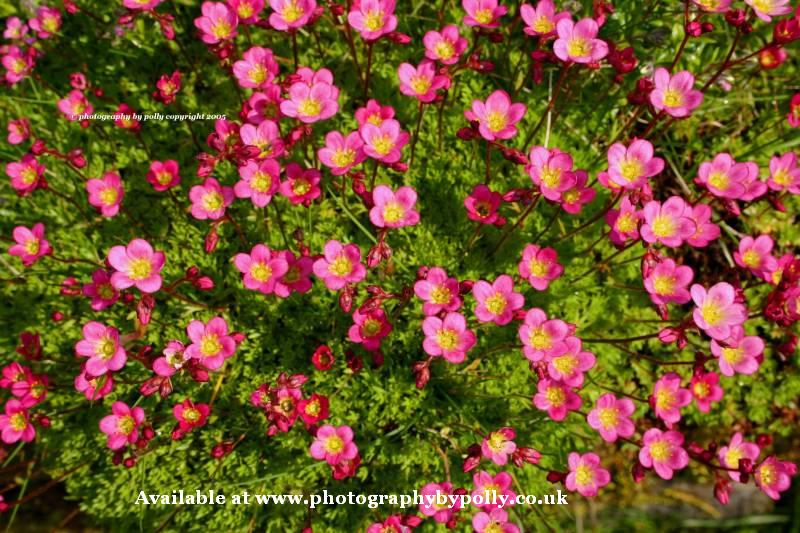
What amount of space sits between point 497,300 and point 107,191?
98.4 inches

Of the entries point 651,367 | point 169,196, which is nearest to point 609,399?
point 651,367

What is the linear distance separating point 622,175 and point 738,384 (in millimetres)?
2134

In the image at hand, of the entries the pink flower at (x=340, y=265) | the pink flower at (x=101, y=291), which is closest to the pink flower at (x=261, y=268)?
the pink flower at (x=340, y=265)

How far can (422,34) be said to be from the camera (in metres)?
4.44

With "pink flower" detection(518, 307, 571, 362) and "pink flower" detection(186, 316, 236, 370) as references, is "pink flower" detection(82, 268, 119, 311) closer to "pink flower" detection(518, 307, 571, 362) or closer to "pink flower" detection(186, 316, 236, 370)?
"pink flower" detection(186, 316, 236, 370)

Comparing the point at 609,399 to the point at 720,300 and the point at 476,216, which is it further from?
the point at 476,216

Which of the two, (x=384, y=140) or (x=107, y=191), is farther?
(x=107, y=191)

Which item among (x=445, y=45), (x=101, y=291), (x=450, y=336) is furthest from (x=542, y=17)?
(x=101, y=291)

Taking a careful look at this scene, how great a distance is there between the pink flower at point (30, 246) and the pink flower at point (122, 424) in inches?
40.8

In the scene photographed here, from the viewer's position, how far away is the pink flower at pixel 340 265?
3.11 m

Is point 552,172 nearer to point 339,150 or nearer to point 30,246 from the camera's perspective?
point 339,150

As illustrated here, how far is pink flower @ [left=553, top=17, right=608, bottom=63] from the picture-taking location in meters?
3.25

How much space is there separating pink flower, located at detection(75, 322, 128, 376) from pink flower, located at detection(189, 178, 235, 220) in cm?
82

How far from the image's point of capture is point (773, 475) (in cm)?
310
